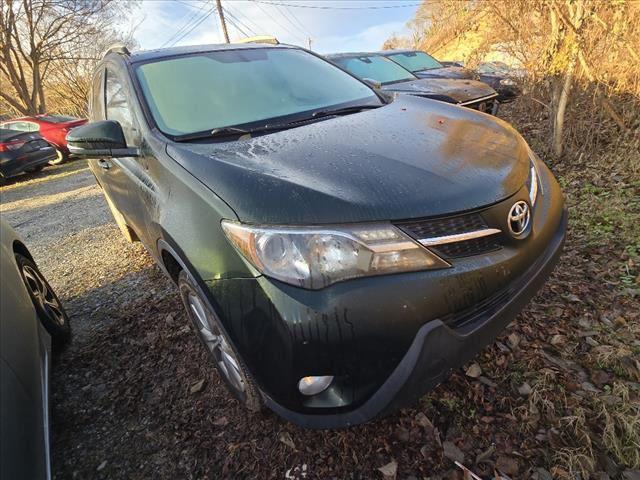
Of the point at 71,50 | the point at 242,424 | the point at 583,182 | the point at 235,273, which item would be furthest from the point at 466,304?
the point at 71,50

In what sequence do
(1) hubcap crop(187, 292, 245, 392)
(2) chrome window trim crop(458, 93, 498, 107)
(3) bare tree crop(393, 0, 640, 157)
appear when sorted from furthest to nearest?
(2) chrome window trim crop(458, 93, 498, 107)
(3) bare tree crop(393, 0, 640, 157)
(1) hubcap crop(187, 292, 245, 392)

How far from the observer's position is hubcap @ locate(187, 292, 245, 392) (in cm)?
163

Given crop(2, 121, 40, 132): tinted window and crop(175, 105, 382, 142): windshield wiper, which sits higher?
crop(175, 105, 382, 142): windshield wiper

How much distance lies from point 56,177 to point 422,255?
439 inches

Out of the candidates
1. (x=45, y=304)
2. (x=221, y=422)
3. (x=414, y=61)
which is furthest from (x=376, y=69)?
(x=221, y=422)

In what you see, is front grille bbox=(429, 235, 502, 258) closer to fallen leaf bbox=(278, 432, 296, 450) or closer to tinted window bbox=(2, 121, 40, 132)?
fallen leaf bbox=(278, 432, 296, 450)

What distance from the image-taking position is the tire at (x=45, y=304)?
226 centimetres

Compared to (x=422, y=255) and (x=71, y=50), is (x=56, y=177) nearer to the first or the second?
(x=422, y=255)

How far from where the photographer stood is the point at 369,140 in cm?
166

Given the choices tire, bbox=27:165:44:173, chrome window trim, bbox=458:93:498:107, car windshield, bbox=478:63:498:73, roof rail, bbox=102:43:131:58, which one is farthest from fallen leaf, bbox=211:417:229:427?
car windshield, bbox=478:63:498:73

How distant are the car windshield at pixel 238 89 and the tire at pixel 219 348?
2.68 feet

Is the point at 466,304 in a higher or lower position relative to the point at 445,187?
lower

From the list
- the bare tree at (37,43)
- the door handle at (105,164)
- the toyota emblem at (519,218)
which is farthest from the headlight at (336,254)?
the bare tree at (37,43)

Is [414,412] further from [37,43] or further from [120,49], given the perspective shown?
[37,43]
